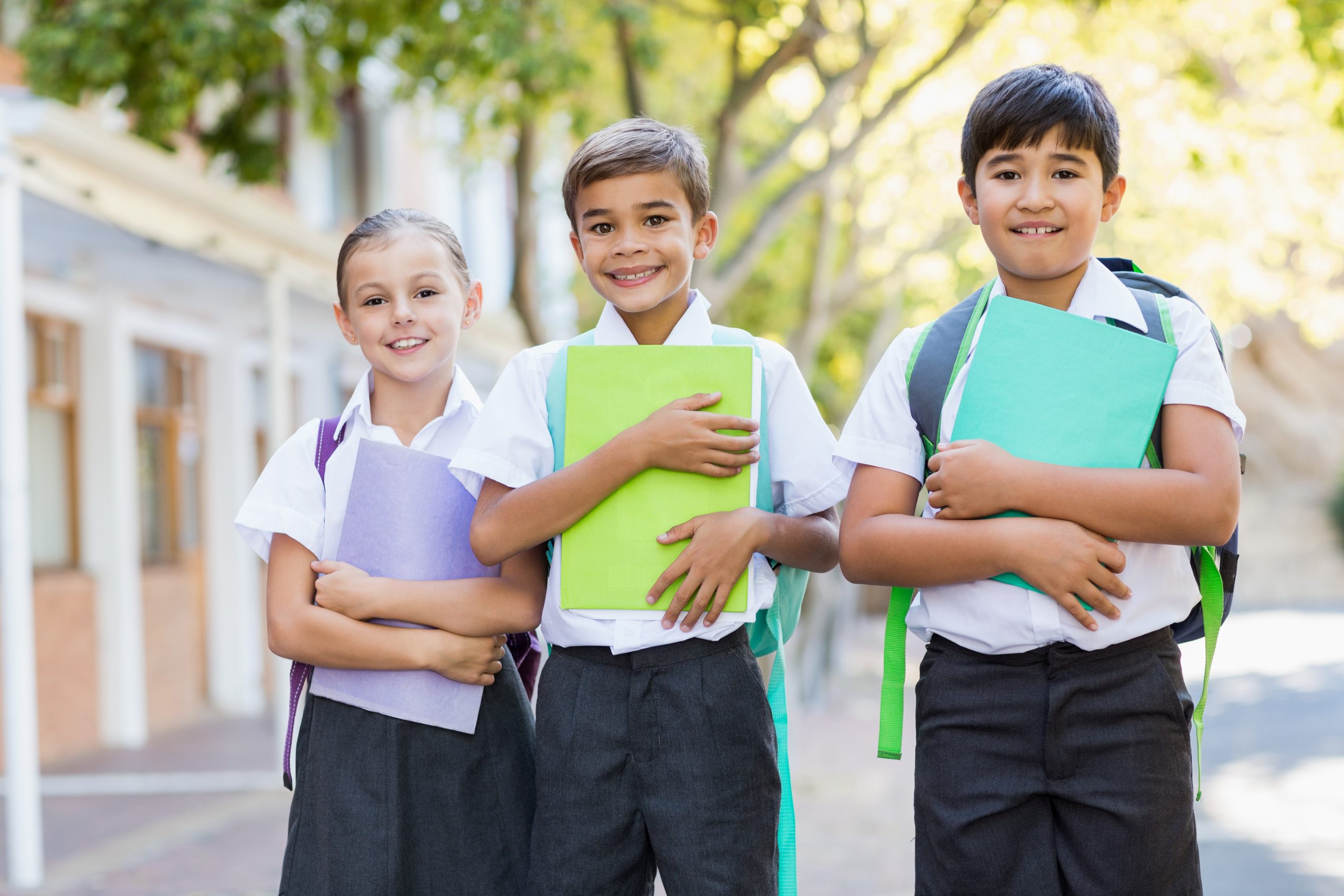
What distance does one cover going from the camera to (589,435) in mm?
2062

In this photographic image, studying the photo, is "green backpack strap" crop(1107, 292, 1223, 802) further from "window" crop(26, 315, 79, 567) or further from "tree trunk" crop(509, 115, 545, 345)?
"window" crop(26, 315, 79, 567)

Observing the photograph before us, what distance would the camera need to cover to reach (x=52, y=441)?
9094mm

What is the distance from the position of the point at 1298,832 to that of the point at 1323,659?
8.10 m

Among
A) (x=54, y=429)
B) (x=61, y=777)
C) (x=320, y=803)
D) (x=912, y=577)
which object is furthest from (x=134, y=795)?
(x=912, y=577)

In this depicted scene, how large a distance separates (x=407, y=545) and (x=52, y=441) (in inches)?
309

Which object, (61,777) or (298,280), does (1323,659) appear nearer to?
Answer: (298,280)

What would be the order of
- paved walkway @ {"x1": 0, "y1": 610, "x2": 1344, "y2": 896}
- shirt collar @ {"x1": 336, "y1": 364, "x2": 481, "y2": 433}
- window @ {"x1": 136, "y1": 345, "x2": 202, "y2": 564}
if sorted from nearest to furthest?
shirt collar @ {"x1": 336, "y1": 364, "x2": 481, "y2": 433} → paved walkway @ {"x1": 0, "y1": 610, "x2": 1344, "y2": 896} → window @ {"x1": 136, "y1": 345, "x2": 202, "y2": 564}

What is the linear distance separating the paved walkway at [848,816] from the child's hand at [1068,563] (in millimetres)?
2191

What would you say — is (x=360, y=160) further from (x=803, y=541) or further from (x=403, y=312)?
(x=803, y=541)

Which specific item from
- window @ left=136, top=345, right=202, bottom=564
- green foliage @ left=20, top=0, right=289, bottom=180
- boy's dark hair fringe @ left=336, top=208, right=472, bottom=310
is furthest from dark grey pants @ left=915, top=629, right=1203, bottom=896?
window @ left=136, top=345, right=202, bottom=564

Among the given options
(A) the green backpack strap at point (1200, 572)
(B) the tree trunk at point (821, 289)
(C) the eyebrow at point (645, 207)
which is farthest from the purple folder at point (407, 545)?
(B) the tree trunk at point (821, 289)

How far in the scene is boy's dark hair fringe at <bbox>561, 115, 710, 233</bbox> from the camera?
2115mm

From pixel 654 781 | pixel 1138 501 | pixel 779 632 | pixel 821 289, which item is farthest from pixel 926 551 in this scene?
pixel 821 289

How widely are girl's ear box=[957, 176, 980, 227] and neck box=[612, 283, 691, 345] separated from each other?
1.51 ft
